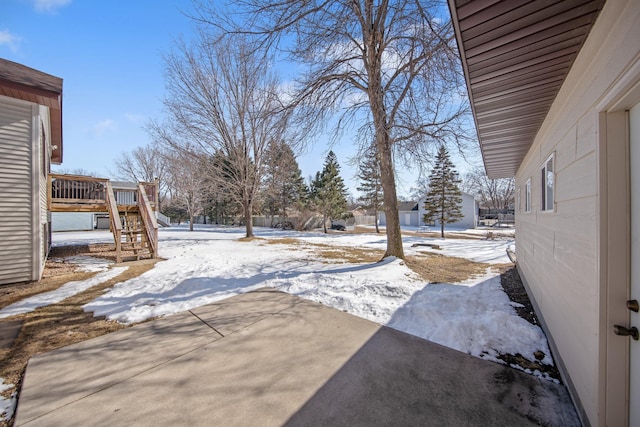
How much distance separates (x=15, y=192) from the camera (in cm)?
509

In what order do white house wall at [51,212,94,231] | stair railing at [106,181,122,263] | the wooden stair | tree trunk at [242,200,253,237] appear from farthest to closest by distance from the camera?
white house wall at [51,212,94,231] → tree trunk at [242,200,253,237] → the wooden stair → stair railing at [106,181,122,263]

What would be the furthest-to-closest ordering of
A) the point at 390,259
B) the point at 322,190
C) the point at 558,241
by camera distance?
the point at 322,190 → the point at 390,259 → the point at 558,241

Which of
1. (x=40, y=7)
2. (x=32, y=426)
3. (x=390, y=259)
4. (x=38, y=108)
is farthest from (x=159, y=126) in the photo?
(x=32, y=426)

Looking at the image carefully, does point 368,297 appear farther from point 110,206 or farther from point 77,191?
point 77,191


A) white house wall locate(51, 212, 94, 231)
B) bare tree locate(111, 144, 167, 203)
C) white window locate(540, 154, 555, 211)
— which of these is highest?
bare tree locate(111, 144, 167, 203)

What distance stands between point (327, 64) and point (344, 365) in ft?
24.3

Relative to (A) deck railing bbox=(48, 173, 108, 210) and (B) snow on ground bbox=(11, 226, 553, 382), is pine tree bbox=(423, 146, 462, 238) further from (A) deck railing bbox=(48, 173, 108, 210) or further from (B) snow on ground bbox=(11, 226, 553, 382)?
(A) deck railing bbox=(48, 173, 108, 210)

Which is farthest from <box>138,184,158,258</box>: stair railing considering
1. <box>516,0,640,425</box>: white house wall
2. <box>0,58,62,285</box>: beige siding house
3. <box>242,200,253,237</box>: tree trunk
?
<box>516,0,640,425</box>: white house wall

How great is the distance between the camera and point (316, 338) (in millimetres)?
2977

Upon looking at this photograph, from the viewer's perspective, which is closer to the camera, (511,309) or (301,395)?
(301,395)

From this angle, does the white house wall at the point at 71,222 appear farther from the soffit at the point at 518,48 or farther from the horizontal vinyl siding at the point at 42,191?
the soffit at the point at 518,48

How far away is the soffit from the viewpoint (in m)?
1.74

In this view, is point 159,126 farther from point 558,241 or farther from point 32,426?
point 558,241

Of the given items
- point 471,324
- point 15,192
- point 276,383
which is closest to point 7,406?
point 276,383
